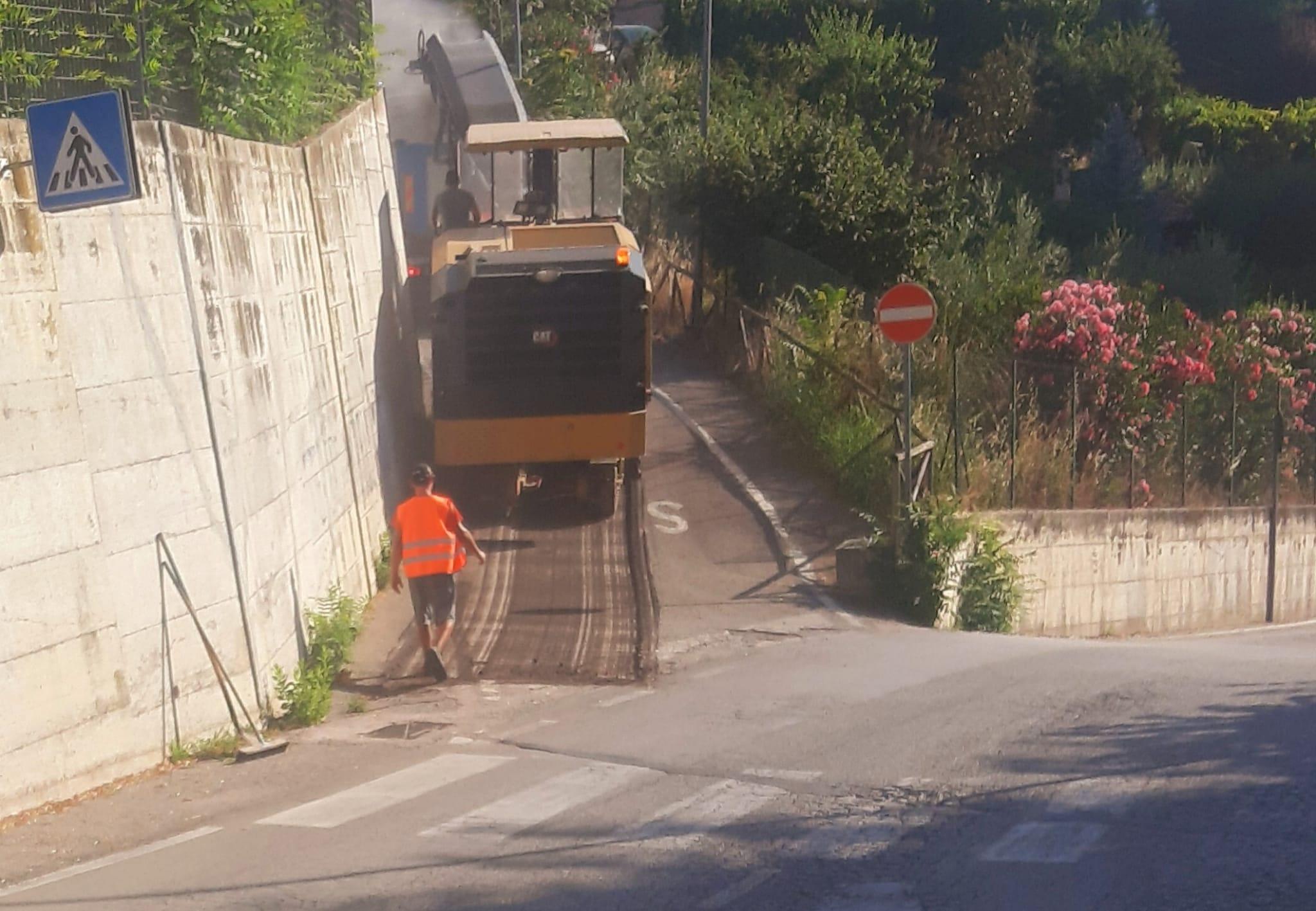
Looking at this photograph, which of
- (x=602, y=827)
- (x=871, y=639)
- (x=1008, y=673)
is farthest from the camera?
(x=871, y=639)

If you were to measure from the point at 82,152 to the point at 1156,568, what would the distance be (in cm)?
1673

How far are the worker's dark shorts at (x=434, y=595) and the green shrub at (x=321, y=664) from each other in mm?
561

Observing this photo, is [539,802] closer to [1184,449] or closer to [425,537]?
[425,537]

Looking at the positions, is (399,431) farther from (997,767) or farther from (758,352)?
(997,767)

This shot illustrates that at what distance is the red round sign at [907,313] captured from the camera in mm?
14602

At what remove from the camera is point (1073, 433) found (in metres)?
20.5

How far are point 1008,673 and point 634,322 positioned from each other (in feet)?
19.2

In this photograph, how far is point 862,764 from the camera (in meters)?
8.26

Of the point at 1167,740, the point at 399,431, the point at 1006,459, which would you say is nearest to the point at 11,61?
the point at 1167,740

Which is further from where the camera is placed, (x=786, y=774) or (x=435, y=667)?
(x=435, y=667)

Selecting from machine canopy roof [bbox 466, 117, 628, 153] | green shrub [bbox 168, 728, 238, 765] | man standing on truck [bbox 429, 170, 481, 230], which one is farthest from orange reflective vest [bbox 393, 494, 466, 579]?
man standing on truck [bbox 429, 170, 481, 230]

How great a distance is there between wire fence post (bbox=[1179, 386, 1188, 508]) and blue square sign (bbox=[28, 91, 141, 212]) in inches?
718

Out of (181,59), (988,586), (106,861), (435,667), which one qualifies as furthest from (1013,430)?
(106,861)

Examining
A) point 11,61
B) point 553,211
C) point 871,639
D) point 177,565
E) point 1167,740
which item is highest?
point 11,61
